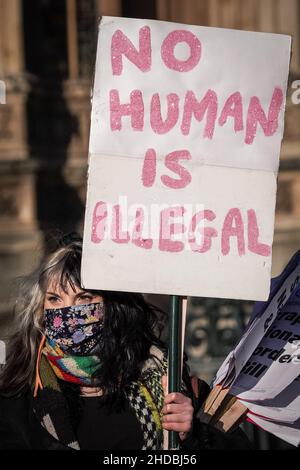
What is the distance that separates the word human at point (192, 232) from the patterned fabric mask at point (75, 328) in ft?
0.68

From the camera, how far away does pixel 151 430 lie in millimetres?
2566

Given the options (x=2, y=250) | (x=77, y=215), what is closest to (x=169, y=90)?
(x=2, y=250)

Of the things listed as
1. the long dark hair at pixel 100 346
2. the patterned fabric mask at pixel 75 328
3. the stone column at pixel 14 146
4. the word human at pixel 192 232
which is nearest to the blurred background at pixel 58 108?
the stone column at pixel 14 146

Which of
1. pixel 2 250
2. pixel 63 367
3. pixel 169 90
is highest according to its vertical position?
pixel 169 90

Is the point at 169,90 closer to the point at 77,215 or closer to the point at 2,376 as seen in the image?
the point at 2,376

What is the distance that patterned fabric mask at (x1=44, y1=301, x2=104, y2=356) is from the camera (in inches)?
101

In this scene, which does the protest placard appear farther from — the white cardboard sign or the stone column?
the stone column

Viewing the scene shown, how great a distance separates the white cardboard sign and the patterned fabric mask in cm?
13

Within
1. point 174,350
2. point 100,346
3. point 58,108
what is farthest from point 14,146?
point 174,350

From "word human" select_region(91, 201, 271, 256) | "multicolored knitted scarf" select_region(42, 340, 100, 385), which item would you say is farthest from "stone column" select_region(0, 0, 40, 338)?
"word human" select_region(91, 201, 271, 256)

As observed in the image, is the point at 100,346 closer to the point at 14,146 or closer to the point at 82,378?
the point at 82,378

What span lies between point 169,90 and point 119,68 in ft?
0.44

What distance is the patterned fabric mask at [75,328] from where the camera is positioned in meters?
2.56

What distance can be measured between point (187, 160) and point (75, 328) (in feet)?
1.64
